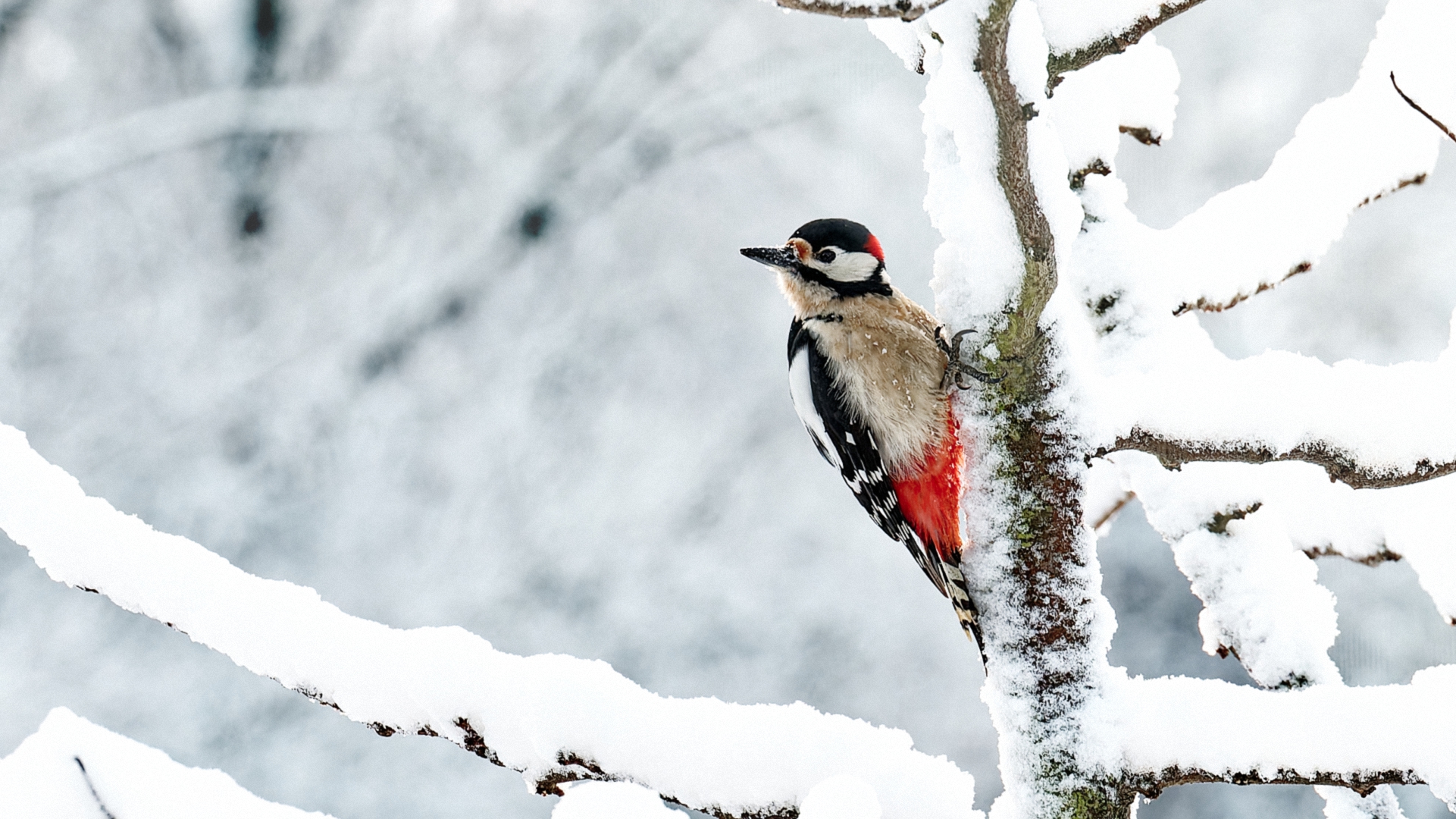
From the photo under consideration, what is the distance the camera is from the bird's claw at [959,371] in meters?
1.12

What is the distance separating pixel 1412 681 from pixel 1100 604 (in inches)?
12.5

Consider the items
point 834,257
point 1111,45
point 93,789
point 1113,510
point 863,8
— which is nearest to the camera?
point 863,8

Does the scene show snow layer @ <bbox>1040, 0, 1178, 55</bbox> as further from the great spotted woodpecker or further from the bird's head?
the bird's head

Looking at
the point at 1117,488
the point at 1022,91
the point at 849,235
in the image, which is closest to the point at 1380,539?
the point at 1117,488

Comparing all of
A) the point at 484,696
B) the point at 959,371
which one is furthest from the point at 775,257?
the point at 484,696

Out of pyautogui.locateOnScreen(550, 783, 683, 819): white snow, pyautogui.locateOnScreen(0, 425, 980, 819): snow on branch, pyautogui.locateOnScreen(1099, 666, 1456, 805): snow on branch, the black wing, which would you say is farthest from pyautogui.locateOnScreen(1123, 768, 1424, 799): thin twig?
the black wing

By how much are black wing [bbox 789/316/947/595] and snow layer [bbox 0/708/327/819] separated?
3.76ft

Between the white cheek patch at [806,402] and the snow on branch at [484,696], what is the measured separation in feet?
2.96

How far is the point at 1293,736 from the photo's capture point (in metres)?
1.00

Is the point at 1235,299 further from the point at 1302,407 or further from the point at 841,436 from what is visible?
the point at 841,436

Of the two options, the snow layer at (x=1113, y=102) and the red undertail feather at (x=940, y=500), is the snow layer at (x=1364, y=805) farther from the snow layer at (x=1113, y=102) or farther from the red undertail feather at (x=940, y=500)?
the snow layer at (x=1113, y=102)

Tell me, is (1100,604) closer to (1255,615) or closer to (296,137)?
(1255,615)

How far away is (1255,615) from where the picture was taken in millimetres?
1516

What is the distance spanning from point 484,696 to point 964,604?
633 millimetres
